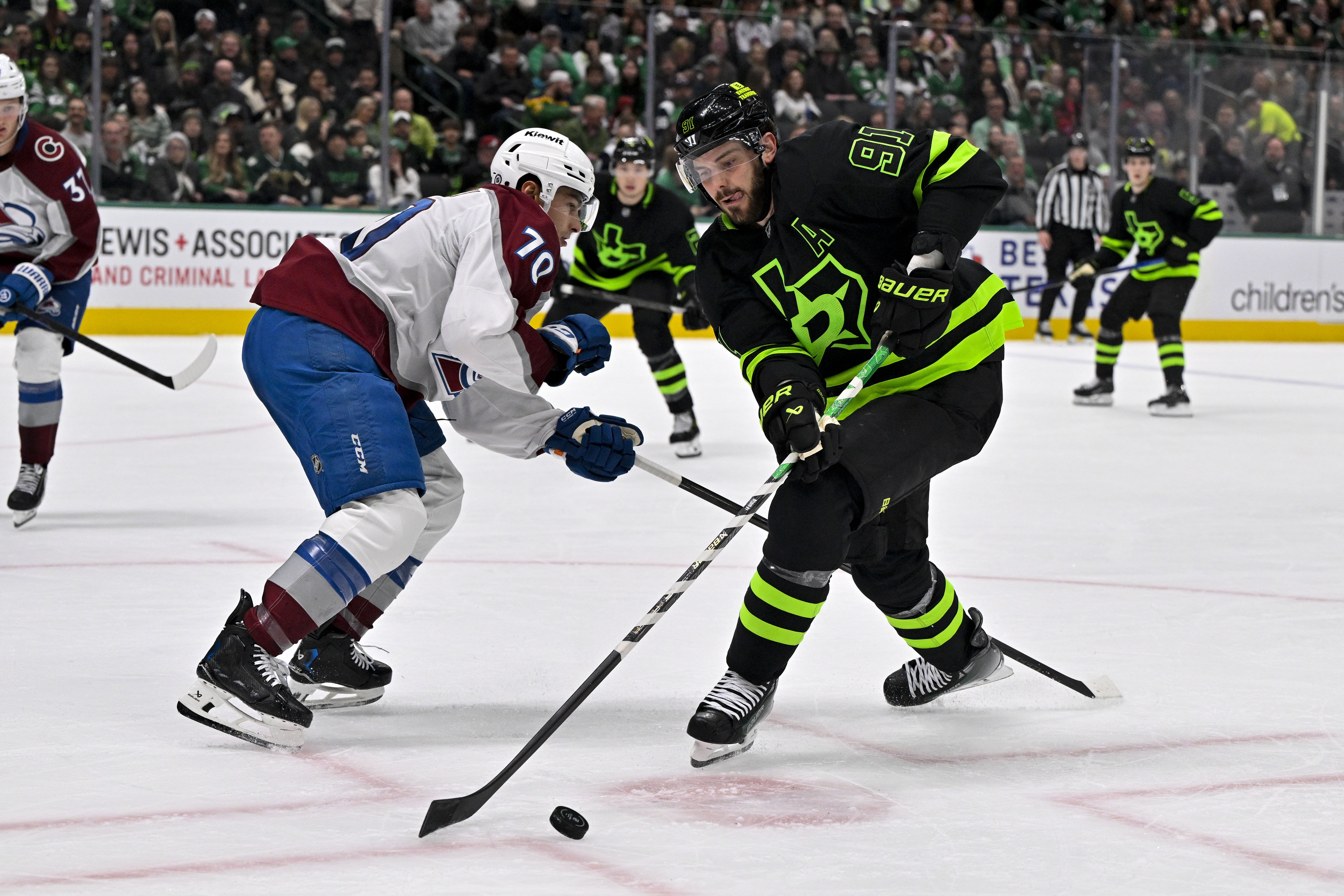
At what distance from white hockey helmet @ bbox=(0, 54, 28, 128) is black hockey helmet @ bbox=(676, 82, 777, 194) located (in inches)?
94.9

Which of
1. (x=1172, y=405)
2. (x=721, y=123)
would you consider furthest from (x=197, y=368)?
(x=1172, y=405)

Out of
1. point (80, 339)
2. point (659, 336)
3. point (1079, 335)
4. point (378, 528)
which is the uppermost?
point (378, 528)

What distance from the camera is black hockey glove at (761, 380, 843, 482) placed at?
232 centimetres

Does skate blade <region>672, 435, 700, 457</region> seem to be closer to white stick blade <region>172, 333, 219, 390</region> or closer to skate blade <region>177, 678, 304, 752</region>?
white stick blade <region>172, 333, 219, 390</region>

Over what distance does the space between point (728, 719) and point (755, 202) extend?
79 centimetres

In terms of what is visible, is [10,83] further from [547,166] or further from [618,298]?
[618,298]

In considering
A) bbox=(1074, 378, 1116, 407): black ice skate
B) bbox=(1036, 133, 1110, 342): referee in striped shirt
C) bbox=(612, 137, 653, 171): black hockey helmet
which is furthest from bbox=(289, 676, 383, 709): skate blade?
bbox=(1036, 133, 1110, 342): referee in striped shirt

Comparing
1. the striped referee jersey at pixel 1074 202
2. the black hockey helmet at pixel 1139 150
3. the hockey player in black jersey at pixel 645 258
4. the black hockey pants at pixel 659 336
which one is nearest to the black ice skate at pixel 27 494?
the black hockey pants at pixel 659 336

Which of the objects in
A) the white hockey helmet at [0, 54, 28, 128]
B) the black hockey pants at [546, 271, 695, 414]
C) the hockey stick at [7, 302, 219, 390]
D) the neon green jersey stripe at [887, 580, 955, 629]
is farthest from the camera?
the black hockey pants at [546, 271, 695, 414]

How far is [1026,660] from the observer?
2.70m

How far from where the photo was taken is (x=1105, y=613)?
3430 millimetres

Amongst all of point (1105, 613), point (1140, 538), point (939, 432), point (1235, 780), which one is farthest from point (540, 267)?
point (1140, 538)

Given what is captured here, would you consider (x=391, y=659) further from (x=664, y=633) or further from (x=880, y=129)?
(x=880, y=129)

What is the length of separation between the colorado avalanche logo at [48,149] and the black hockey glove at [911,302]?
2.79 meters
